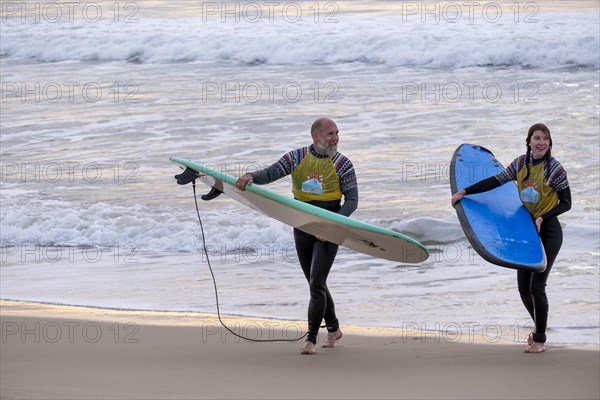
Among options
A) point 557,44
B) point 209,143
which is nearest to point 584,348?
point 209,143

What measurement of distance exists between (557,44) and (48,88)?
40.1 feet

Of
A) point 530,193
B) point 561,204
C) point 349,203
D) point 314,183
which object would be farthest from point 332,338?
point 561,204

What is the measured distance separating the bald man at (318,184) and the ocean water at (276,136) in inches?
52.2

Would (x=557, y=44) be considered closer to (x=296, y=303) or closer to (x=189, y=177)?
(x=296, y=303)

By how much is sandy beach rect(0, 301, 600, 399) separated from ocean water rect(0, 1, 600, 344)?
0.62m

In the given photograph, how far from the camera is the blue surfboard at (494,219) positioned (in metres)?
6.19

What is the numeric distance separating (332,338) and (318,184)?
3.71 ft

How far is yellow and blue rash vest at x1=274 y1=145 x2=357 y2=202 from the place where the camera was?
20.8ft

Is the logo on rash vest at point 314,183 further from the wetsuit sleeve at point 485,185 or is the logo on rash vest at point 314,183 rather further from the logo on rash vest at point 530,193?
the logo on rash vest at point 530,193

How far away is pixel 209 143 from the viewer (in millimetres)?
15953

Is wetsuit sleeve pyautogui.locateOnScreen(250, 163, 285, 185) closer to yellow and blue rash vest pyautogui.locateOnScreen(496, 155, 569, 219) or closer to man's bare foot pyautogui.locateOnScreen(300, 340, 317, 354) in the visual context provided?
man's bare foot pyautogui.locateOnScreen(300, 340, 317, 354)

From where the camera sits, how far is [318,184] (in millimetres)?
6387

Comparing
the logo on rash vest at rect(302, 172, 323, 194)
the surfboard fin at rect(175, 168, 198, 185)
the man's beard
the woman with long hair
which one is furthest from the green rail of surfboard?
the woman with long hair

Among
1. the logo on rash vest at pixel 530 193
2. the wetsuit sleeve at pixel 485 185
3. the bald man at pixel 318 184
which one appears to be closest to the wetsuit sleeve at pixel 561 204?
the logo on rash vest at pixel 530 193
